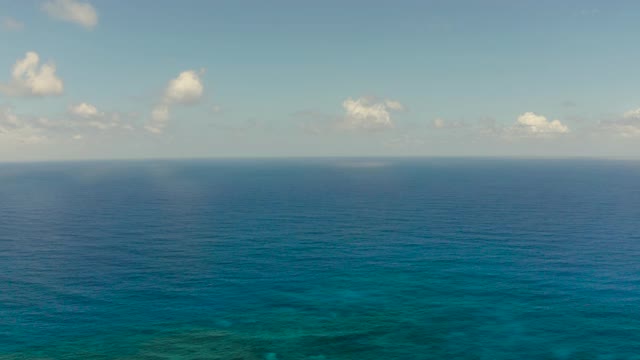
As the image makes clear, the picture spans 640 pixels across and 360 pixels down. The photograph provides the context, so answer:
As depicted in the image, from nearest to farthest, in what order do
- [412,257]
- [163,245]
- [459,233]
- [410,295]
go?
[410,295] < [412,257] < [163,245] < [459,233]

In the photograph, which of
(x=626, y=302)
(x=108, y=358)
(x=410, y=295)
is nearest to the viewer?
(x=108, y=358)

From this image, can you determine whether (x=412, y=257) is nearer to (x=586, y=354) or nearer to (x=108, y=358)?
(x=586, y=354)

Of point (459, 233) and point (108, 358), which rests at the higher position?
point (459, 233)

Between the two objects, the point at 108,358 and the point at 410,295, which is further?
the point at 410,295

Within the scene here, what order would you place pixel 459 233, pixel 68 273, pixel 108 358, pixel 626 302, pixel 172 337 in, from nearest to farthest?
pixel 108 358 → pixel 172 337 → pixel 626 302 → pixel 68 273 → pixel 459 233

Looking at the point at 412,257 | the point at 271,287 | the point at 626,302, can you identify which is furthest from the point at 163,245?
the point at 626,302

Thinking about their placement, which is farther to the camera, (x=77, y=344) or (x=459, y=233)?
(x=459, y=233)

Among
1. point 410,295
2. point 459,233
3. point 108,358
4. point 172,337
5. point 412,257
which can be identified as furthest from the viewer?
point 459,233

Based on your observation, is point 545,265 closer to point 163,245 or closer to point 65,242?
point 163,245

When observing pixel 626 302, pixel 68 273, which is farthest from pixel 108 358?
pixel 626 302
